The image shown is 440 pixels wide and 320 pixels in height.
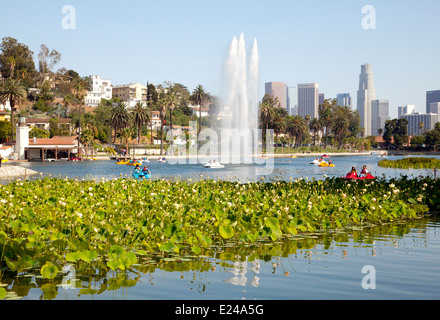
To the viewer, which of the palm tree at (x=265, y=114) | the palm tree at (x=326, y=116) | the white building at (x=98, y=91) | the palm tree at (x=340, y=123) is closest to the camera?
the palm tree at (x=265, y=114)

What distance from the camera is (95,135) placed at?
129500 mm

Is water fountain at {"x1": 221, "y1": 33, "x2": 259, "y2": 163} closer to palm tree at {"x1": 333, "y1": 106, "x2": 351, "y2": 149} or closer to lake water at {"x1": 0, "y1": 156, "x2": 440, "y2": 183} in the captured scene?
lake water at {"x1": 0, "y1": 156, "x2": 440, "y2": 183}

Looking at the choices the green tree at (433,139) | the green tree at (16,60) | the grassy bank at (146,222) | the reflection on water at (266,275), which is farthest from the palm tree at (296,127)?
the reflection on water at (266,275)

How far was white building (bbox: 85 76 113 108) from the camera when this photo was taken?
18450 centimetres

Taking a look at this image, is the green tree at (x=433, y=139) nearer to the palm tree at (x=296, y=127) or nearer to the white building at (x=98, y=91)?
the palm tree at (x=296, y=127)

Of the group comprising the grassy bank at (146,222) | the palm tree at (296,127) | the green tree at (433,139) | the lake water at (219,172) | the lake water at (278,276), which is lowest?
the lake water at (219,172)

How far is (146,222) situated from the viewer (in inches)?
437

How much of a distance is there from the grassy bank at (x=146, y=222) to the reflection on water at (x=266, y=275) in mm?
349

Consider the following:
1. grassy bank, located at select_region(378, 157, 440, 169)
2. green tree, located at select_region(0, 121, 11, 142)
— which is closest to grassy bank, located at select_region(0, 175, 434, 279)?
grassy bank, located at select_region(378, 157, 440, 169)

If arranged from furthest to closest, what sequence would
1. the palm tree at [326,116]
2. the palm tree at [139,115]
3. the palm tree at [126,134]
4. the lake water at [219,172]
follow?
the palm tree at [326,116] < the palm tree at [139,115] < the palm tree at [126,134] < the lake water at [219,172]

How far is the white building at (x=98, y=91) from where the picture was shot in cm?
18450

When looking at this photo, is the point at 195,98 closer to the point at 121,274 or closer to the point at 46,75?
the point at 46,75

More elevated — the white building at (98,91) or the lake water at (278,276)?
the white building at (98,91)

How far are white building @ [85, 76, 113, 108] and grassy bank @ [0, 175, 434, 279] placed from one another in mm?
171681
